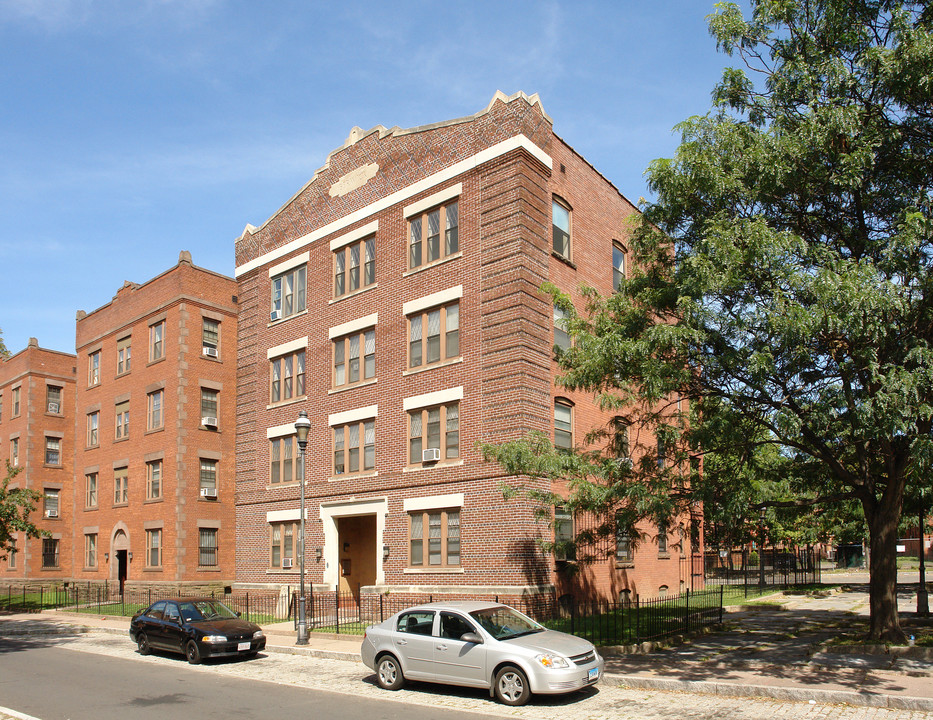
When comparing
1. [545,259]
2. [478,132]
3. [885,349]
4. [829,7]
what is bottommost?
[885,349]

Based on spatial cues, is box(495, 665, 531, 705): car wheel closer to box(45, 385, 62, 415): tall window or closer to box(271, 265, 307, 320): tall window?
box(271, 265, 307, 320): tall window

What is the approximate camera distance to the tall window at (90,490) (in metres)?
39.6

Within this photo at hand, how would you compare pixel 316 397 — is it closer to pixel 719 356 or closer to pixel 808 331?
pixel 719 356

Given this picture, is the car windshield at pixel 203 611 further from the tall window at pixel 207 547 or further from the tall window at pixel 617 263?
the tall window at pixel 617 263

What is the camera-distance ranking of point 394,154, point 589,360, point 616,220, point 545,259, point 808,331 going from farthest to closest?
point 616,220
point 394,154
point 545,259
point 589,360
point 808,331

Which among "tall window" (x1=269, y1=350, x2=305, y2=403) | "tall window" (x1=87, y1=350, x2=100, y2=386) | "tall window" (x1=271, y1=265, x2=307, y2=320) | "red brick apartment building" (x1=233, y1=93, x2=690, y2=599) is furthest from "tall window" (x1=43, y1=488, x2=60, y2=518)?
"tall window" (x1=271, y1=265, x2=307, y2=320)

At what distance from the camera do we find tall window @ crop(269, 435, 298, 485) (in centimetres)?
2953

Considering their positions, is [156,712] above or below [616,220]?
below

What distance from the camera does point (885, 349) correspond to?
13070mm

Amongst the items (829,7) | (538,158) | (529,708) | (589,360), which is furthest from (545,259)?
(529,708)

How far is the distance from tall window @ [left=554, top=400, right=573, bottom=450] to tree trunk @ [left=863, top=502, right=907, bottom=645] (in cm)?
966

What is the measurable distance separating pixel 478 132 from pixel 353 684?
16413 millimetres

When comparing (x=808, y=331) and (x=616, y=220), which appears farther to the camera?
(x=616, y=220)

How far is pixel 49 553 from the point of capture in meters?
45.7
